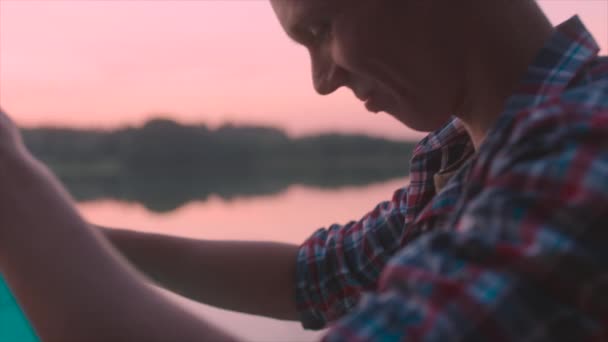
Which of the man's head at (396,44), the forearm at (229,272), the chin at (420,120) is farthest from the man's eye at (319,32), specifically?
the forearm at (229,272)

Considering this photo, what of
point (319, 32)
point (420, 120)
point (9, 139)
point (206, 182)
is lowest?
point (206, 182)

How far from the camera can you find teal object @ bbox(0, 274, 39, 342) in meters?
0.74

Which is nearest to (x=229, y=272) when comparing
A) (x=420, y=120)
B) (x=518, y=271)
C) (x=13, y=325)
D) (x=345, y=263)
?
(x=345, y=263)

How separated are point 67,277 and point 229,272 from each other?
49 centimetres

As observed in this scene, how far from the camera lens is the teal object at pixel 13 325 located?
0.74 m

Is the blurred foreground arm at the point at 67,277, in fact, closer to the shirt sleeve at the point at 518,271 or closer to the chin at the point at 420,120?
the shirt sleeve at the point at 518,271

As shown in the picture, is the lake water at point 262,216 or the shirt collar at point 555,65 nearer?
the shirt collar at point 555,65

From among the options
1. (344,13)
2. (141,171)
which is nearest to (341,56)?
(344,13)

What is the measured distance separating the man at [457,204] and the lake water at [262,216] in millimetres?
393

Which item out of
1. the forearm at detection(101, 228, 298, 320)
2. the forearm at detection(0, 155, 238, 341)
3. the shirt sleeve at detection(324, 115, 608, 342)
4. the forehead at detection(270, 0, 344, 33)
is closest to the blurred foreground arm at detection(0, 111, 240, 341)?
the forearm at detection(0, 155, 238, 341)

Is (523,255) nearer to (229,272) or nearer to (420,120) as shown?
(420,120)

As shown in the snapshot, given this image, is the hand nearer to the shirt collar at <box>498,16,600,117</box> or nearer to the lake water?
the shirt collar at <box>498,16,600,117</box>

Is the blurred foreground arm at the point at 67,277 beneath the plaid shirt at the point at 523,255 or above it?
above

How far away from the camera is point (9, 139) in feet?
1.46
